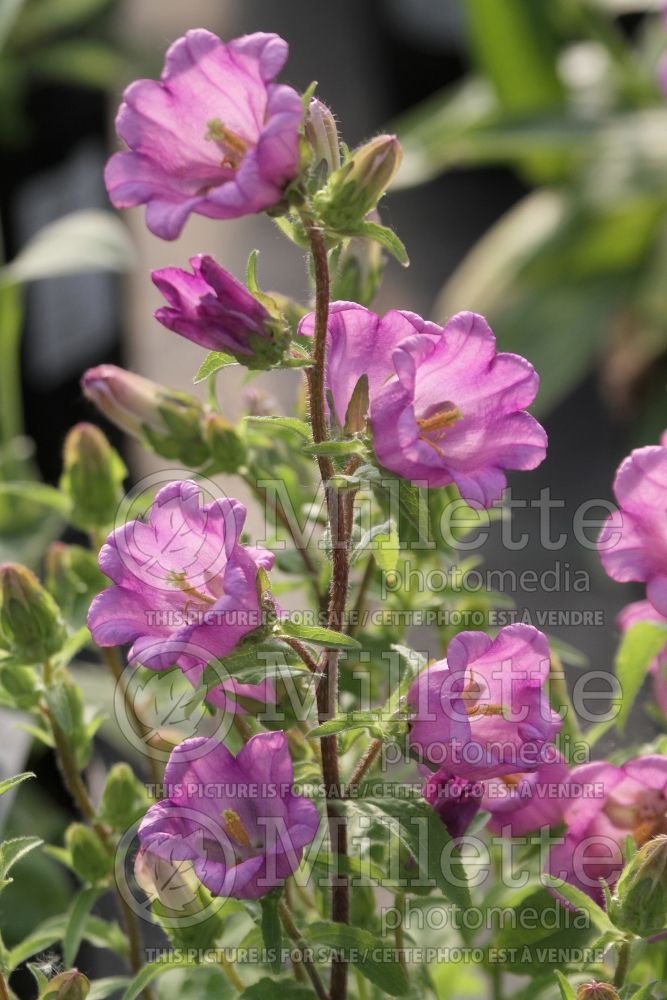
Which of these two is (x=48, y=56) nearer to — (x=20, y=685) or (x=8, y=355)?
(x=8, y=355)

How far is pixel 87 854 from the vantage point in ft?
2.19

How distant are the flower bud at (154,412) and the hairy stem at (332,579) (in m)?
0.20

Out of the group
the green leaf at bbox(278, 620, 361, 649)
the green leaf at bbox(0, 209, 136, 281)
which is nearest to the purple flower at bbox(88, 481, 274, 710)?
the green leaf at bbox(278, 620, 361, 649)

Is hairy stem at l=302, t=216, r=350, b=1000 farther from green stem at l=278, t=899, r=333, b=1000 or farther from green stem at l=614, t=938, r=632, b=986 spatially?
green stem at l=614, t=938, r=632, b=986

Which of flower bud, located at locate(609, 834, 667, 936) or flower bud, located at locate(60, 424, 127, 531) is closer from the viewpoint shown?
flower bud, located at locate(609, 834, 667, 936)

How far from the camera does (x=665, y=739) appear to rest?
653mm

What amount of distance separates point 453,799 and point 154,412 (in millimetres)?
282

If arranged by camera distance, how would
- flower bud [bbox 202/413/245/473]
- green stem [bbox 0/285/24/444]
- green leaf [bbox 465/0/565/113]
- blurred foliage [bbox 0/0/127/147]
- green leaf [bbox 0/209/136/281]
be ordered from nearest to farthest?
flower bud [bbox 202/413/245/473] → green leaf [bbox 0/209/136/281] → green stem [bbox 0/285/24/444] → green leaf [bbox 465/0/565/113] → blurred foliage [bbox 0/0/127/147]

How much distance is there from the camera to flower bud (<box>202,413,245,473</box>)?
28.2 inches

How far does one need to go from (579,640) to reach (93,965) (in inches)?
35.5

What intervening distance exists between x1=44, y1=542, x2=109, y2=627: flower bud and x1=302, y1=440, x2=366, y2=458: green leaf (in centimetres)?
28

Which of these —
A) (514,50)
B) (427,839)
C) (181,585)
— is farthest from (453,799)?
(514,50)

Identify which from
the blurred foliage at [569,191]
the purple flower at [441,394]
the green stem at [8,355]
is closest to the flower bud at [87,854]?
the purple flower at [441,394]

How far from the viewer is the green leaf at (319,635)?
1.69 feet
